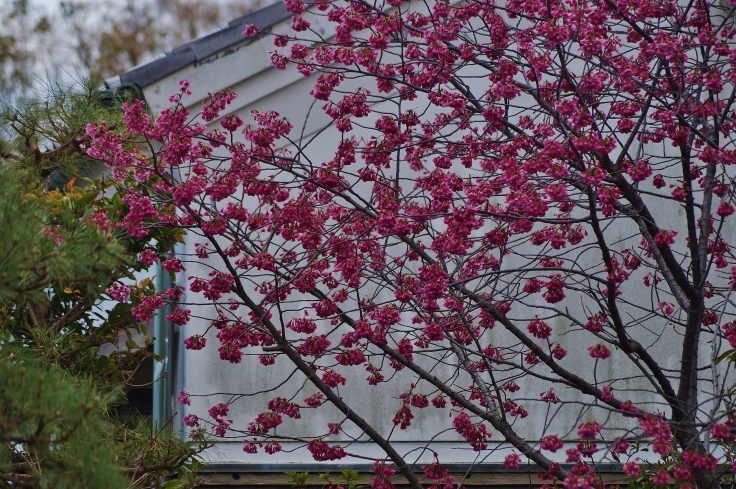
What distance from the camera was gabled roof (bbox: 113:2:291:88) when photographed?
5.50m

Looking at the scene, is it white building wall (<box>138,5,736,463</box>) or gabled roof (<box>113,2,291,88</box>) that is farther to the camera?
white building wall (<box>138,5,736,463</box>)

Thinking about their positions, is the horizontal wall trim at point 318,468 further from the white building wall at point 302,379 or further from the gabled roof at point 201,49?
the gabled roof at point 201,49

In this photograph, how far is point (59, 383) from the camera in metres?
2.53

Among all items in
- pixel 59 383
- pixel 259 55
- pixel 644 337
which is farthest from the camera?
pixel 644 337

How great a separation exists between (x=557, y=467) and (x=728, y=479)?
5.56 feet

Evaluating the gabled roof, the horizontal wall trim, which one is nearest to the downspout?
the horizontal wall trim

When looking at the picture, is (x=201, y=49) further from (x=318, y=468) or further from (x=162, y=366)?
(x=318, y=468)

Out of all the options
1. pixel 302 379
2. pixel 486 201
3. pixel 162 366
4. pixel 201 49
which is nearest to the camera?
pixel 486 201

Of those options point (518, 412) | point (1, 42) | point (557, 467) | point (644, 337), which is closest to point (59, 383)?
point (557, 467)

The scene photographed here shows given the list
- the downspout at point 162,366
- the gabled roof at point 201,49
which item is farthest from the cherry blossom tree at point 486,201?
the downspout at point 162,366

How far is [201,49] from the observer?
555cm

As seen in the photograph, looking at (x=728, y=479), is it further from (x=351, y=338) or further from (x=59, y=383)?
(x=59, y=383)

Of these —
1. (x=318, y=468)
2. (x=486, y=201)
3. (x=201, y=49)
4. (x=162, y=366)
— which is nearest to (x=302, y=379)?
(x=318, y=468)

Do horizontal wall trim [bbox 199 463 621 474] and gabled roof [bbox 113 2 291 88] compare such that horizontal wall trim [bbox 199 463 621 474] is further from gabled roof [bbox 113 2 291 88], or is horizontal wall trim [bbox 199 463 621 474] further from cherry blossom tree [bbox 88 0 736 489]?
gabled roof [bbox 113 2 291 88]
